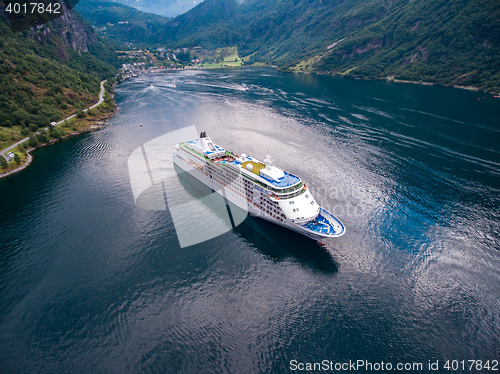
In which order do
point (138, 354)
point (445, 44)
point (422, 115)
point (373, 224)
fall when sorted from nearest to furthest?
point (138, 354) < point (373, 224) < point (422, 115) < point (445, 44)

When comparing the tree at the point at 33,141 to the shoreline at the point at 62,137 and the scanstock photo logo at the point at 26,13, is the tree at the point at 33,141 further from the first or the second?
the scanstock photo logo at the point at 26,13

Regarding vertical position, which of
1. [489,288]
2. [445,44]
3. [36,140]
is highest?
[445,44]

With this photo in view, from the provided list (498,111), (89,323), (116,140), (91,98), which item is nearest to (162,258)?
(89,323)

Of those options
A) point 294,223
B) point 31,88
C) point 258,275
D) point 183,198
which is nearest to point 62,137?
point 31,88

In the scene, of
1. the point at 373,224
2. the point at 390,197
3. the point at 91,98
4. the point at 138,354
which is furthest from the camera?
the point at 91,98

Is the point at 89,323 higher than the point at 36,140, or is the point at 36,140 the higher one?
the point at 36,140

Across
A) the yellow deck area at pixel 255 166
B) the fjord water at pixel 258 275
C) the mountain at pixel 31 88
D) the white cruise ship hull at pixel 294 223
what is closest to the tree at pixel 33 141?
the mountain at pixel 31 88

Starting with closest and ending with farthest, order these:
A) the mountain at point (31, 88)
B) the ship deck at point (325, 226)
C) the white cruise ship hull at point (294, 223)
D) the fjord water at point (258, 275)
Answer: the fjord water at point (258, 275)
the ship deck at point (325, 226)
the white cruise ship hull at point (294, 223)
the mountain at point (31, 88)

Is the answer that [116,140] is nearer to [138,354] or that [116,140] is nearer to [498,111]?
[138,354]

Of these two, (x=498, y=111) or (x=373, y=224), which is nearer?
(x=373, y=224)
